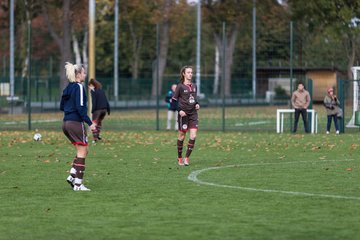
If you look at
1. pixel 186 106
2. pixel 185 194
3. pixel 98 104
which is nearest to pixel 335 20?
pixel 98 104

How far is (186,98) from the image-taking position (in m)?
21.5

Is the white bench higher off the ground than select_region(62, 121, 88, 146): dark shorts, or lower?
lower

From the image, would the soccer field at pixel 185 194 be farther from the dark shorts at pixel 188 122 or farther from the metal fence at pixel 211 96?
the metal fence at pixel 211 96

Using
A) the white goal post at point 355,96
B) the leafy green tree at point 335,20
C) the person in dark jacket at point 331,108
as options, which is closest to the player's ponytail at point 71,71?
the person in dark jacket at point 331,108

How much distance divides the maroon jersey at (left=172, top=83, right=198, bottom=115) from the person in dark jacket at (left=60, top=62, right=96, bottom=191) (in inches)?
196

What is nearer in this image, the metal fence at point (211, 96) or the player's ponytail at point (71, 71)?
the player's ponytail at point (71, 71)

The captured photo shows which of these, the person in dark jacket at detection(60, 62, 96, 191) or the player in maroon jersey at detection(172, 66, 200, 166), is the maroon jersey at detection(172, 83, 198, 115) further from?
the person in dark jacket at detection(60, 62, 96, 191)

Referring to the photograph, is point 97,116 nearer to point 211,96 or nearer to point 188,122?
point 188,122

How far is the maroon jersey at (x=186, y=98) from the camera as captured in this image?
21.5 metres

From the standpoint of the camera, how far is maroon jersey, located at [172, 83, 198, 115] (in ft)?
70.6

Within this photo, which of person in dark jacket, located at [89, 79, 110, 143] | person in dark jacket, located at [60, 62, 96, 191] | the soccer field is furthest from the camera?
person in dark jacket, located at [89, 79, 110, 143]

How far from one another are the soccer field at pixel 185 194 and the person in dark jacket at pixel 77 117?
0.39 metres

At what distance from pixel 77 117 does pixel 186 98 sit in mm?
5046

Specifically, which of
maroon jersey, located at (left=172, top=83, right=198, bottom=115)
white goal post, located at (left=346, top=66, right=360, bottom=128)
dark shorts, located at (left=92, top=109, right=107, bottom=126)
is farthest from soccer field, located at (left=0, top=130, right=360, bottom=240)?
white goal post, located at (left=346, top=66, right=360, bottom=128)
